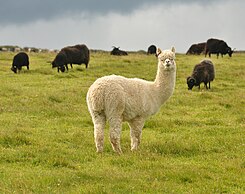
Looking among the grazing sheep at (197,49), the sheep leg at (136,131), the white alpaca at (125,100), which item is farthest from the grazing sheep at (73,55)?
the grazing sheep at (197,49)

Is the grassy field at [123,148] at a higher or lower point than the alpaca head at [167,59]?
lower

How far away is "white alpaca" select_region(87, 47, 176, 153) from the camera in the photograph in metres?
10.3

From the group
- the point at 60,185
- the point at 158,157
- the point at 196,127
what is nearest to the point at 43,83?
the point at 196,127

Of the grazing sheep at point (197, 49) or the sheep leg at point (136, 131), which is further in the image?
the grazing sheep at point (197, 49)

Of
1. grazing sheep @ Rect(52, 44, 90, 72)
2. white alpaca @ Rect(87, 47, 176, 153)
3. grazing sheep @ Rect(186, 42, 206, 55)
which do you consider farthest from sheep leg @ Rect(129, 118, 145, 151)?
grazing sheep @ Rect(186, 42, 206, 55)

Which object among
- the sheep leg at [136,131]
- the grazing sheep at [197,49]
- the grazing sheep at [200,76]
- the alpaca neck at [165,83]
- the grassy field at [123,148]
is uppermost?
the grazing sheep at [197,49]

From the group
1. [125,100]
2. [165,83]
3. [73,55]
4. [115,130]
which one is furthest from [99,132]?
[73,55]

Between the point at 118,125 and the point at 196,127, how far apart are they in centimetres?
456

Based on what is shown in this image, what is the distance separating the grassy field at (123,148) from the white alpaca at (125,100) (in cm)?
47

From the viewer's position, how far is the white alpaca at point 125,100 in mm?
10344

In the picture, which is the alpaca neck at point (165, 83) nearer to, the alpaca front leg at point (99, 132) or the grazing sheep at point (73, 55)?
the alpaca front leg at point (99, 132)

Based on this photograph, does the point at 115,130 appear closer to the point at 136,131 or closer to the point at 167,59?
the point at 136,131

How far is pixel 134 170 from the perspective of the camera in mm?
8984

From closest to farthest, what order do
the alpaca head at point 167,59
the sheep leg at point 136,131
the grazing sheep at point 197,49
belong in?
the sheep leg at point 136,131 → the alpaca head at point 167,59 → the grazing sheep at point 197,49
